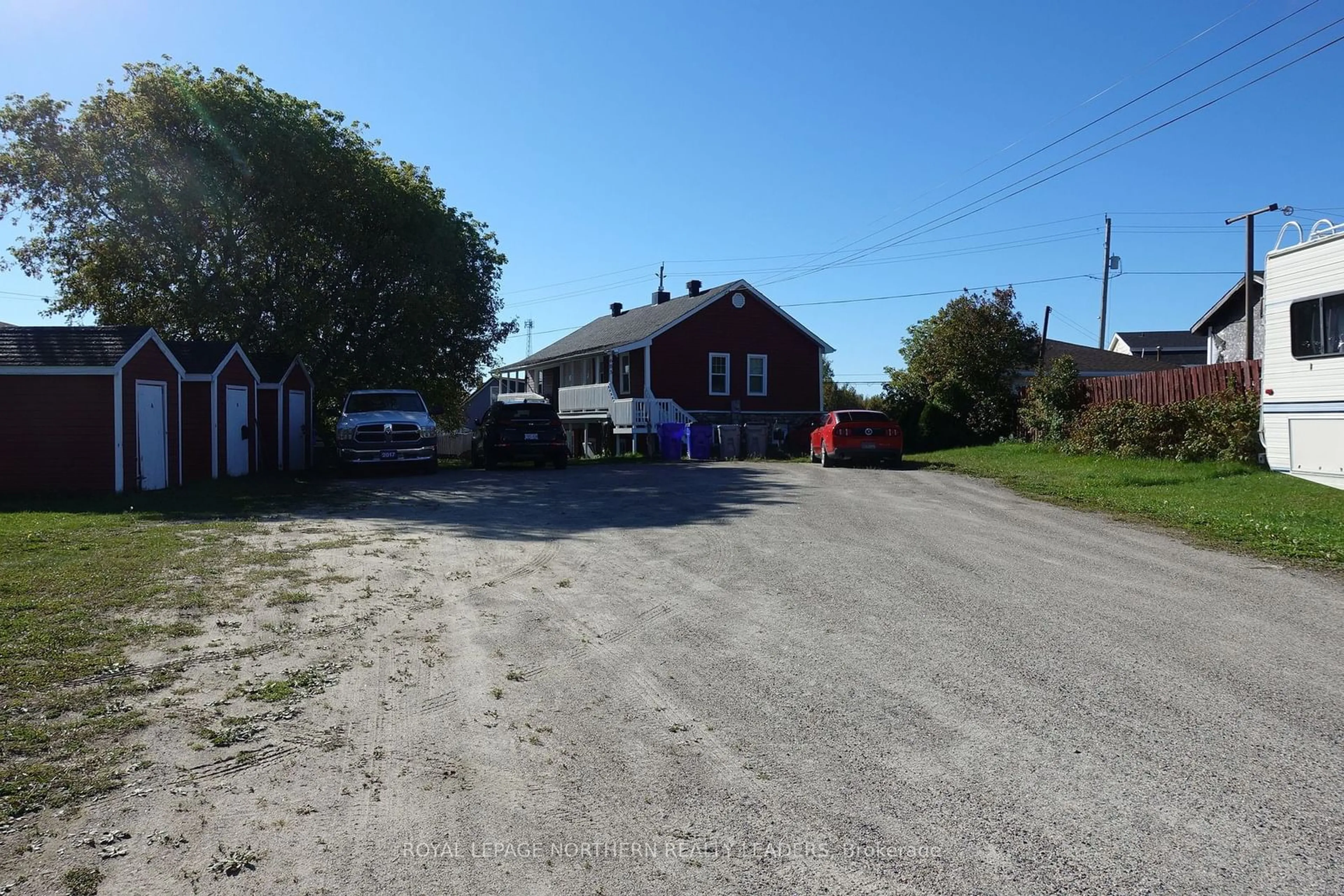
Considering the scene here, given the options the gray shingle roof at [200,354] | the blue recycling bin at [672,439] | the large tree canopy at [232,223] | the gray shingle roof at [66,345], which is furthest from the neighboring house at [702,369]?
the gray shingle roof at [66,345]

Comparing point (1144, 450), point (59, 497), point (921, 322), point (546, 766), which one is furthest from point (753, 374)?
point (546, 766)

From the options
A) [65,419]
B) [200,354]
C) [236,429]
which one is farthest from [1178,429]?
[65,419]

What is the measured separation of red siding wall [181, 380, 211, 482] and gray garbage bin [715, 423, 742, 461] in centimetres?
1522

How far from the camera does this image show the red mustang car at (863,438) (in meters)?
24.5

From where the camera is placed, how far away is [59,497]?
16797 mm

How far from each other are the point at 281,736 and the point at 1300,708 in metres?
5.38

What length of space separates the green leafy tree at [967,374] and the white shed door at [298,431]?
→ 19.4 meters

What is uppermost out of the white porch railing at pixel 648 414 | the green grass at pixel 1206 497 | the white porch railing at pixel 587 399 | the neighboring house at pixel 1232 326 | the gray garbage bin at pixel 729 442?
the neighboring house at pixel 1232 326

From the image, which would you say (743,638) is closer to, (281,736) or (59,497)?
(281,736)

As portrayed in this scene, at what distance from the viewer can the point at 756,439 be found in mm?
31672

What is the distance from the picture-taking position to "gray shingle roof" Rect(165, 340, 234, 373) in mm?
21469

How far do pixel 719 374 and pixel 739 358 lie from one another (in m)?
1.08

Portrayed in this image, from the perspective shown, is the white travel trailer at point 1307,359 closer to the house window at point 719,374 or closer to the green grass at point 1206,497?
the green grass at point 1206,497

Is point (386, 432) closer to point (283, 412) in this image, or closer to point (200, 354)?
point (200, 354)
